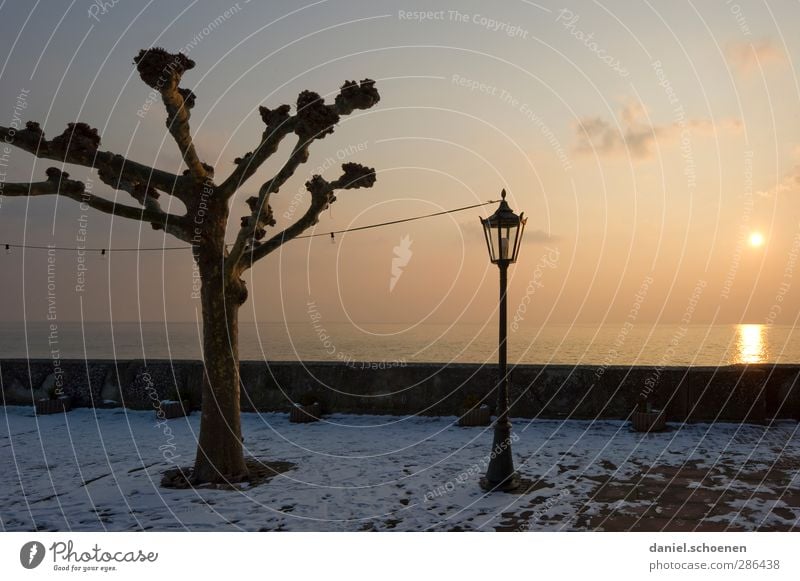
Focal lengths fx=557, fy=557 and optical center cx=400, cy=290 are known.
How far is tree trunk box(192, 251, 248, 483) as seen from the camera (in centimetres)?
916

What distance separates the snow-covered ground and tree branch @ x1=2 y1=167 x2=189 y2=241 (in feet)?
13.9

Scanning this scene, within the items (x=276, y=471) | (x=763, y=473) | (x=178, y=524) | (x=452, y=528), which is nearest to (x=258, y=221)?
(x=276, y=471)

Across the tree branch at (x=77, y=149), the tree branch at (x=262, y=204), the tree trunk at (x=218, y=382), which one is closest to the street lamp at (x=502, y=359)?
the tree branch at (x=262, y=204)

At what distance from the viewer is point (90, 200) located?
8750 millimetres

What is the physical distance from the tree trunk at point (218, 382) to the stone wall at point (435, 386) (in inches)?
204

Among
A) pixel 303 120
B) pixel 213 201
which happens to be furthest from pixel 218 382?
pixel 303 120

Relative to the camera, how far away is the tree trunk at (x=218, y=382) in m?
9.16

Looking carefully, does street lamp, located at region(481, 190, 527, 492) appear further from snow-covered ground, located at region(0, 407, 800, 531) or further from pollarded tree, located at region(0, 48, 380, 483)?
pollarded tree, located at region(0, 48, 380, 483)

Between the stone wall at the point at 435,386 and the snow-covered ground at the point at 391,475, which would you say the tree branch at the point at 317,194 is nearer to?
the snow-covered ground at the point at 391,475

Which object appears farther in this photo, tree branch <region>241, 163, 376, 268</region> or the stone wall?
the stone wall

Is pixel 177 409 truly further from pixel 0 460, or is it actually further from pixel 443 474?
pixel 443 474

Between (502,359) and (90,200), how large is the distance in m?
6.90

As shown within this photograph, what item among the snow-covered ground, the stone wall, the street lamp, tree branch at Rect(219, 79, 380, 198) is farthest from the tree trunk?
the stone wall

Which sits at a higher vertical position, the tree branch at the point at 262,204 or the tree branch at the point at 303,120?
the tree branch at the point at 303,120
